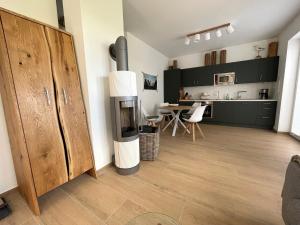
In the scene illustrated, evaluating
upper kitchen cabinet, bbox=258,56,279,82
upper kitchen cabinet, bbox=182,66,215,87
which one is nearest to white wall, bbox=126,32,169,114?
upper kitchen cabinet, bbox=182,66,215,87

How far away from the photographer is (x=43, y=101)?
132cm

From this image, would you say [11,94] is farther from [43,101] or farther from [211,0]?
[211,0]

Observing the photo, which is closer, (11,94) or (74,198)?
(11,94)

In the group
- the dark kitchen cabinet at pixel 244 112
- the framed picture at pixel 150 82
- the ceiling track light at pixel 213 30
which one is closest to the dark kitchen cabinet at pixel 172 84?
the framed picture at pixel 150 82

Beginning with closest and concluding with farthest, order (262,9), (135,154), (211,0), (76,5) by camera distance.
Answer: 1. (76,5)
2. (135,154)
3. (211,0)
4. (262,9)

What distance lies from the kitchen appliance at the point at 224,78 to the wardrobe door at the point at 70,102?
4482 millimetres

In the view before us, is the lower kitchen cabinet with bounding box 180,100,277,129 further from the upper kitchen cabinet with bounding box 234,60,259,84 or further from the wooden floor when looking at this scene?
the wooden floor

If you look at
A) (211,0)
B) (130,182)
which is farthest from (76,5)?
(130,182)

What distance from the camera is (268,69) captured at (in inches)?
149

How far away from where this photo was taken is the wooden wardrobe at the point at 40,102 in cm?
117

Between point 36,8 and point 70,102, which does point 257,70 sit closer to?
point 70,102

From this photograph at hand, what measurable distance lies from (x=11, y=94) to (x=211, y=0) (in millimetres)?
3039

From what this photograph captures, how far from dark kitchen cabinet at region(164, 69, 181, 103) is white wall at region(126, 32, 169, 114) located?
0.55ft

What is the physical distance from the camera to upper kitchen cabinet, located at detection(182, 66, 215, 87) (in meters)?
4.68
